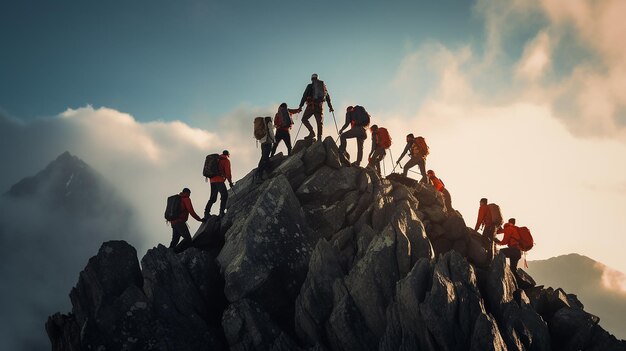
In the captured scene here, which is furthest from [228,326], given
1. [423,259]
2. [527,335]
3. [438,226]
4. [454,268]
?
[438,226]

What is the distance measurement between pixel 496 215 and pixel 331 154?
12973 mm

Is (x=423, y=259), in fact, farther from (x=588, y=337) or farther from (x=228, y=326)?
(x=228, y=326)

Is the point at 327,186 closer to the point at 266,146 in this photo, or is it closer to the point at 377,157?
the point at 266,146

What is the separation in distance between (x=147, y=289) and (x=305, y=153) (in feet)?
51.7

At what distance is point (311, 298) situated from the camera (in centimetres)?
2016

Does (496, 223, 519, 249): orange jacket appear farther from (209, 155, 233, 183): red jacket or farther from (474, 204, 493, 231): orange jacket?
(209, 155, 233, 183): red jacket

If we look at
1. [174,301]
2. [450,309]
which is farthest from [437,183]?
[174,301]

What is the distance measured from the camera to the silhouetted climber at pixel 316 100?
32031 millimetres

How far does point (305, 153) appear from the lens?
103ft

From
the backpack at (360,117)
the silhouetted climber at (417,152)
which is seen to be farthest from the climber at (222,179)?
the silhouetted climber at (417,152)

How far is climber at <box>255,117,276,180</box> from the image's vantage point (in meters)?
29.6

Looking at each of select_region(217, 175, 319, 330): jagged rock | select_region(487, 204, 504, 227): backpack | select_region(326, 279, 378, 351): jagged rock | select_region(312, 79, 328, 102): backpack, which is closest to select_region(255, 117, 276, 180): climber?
select_region(217, 175, 319, 330): jagged rock

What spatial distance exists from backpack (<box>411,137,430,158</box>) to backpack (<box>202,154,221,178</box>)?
16.1 meters

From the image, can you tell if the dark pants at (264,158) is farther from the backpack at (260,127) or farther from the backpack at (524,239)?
the backpack at (524,239)
